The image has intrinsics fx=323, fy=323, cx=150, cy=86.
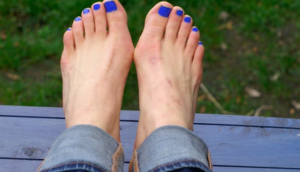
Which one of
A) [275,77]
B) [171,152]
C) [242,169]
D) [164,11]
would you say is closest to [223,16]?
[275,77]

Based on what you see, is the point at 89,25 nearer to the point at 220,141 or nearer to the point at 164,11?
the point at 164,11

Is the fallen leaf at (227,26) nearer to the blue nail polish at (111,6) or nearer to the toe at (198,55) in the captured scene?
the toe at (198,55)

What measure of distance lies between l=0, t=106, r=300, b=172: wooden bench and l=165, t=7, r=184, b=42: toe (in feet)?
1.31

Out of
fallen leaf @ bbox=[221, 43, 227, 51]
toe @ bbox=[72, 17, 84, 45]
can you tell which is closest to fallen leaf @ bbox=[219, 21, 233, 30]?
fallen leaf @ bbox=[221, 43, 227, 51]

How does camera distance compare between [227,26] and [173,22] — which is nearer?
[173,22]

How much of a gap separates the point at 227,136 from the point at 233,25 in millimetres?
1100

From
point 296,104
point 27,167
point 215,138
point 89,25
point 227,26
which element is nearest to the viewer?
point 27,167

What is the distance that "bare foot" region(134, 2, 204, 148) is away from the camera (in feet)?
3.74

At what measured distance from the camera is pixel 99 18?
4.70 feet

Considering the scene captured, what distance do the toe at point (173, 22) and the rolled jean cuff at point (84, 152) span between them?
2.11 feet

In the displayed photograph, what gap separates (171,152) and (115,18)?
745 mm

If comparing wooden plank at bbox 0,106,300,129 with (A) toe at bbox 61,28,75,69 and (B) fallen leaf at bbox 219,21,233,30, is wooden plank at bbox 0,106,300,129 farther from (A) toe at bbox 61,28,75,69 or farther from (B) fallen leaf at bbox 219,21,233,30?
(B) fallen leaf at bbox 219,21,233,30

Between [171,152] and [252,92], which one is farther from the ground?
[171,152]

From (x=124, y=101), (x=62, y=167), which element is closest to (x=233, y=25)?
(x=124, y=101)
